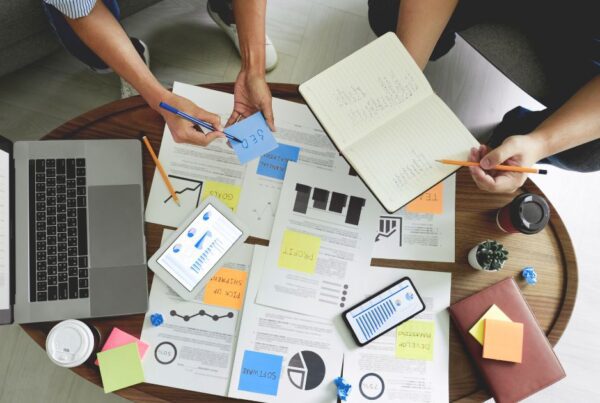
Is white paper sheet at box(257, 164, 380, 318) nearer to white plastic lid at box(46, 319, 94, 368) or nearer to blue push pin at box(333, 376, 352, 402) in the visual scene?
blue push pin at box(333, 376, 352, 402)

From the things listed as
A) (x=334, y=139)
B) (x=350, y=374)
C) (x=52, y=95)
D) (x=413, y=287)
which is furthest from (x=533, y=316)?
(x=52, y=95)

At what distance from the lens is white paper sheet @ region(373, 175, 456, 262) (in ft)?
2.90

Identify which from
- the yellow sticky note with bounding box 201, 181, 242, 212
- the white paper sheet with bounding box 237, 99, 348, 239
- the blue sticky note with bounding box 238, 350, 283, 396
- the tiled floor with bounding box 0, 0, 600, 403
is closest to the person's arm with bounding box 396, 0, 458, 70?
the white paper sheet with bounding box 237, 99, 348, 239

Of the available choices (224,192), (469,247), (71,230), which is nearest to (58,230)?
(71,230)

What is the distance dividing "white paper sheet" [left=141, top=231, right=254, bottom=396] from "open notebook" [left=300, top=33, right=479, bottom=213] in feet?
1.09

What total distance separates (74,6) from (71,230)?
1.40 feet

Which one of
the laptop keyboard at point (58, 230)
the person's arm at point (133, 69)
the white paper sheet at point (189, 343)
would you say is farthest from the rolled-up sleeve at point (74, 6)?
the white paper sheet at point (189, 343)

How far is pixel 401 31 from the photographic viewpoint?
0.96 meters

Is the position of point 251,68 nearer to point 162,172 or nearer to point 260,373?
point 162,172

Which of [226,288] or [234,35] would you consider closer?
[226,288]

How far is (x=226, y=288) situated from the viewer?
857 mm

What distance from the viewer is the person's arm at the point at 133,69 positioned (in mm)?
863

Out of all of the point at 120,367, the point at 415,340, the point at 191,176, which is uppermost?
the point at 191,176

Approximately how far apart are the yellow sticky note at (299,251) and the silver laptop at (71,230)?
27cm
